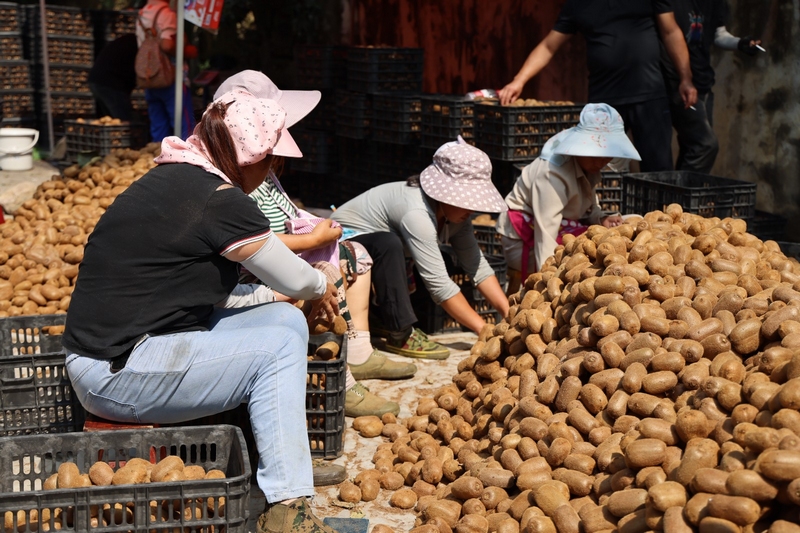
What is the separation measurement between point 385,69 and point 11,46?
4.91 meters

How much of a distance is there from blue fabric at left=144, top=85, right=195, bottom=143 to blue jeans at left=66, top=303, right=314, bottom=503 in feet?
19.0

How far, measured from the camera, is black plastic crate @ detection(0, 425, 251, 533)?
257cm

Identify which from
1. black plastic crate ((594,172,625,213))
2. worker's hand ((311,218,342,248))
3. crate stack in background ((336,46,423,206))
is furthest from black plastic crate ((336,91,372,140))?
worker's hand ((311,218,342,248))

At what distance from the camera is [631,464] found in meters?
2.84

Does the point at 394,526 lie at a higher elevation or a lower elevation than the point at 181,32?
lower

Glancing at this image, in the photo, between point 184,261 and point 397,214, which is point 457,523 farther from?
point 397,214

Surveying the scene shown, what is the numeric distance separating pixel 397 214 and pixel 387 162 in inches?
103

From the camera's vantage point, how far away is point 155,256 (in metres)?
3.04

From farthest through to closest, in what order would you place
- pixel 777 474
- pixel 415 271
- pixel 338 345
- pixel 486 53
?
pixel 486 53
pixel 415 271
pixel 338 345
pixel 777 474

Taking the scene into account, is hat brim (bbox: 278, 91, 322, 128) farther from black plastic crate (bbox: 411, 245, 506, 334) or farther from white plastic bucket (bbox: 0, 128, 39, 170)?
A: white plastic bucket (bbox: 0, 128, 39, 170)

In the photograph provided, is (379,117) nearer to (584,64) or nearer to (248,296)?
(584,64)

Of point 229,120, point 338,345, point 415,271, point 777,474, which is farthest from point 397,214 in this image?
point 777,474

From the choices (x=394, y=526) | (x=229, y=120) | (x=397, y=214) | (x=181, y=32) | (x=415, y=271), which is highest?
(x=181, y=32)

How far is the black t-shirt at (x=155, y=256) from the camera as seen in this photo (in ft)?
9.91
